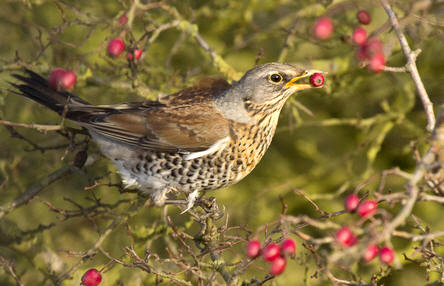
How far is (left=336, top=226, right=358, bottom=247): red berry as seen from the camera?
1960 mm

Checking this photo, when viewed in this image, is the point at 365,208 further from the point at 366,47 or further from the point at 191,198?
the point at 191,198

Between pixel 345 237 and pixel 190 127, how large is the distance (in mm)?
2139

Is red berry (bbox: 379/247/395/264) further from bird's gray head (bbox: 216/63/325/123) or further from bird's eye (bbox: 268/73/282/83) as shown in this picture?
bird's eye (bbox: 268/73/282/83)

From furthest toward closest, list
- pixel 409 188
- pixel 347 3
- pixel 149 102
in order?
pixel 149 102, pixel 347 3, pixel 409 188

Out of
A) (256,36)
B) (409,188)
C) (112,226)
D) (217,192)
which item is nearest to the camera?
(409,188)

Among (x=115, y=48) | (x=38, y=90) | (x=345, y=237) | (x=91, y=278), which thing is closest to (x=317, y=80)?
(x=115, y=48)

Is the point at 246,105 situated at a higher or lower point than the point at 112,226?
higher

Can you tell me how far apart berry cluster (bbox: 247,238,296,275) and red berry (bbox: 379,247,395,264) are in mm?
358

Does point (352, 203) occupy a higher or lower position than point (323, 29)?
lower

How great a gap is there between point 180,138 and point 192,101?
1.01ft

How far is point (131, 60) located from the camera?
12.4 ft

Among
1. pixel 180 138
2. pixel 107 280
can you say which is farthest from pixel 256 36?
pixel 107 280

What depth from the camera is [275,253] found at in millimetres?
2244

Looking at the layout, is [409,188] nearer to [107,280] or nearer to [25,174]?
[107,280]
